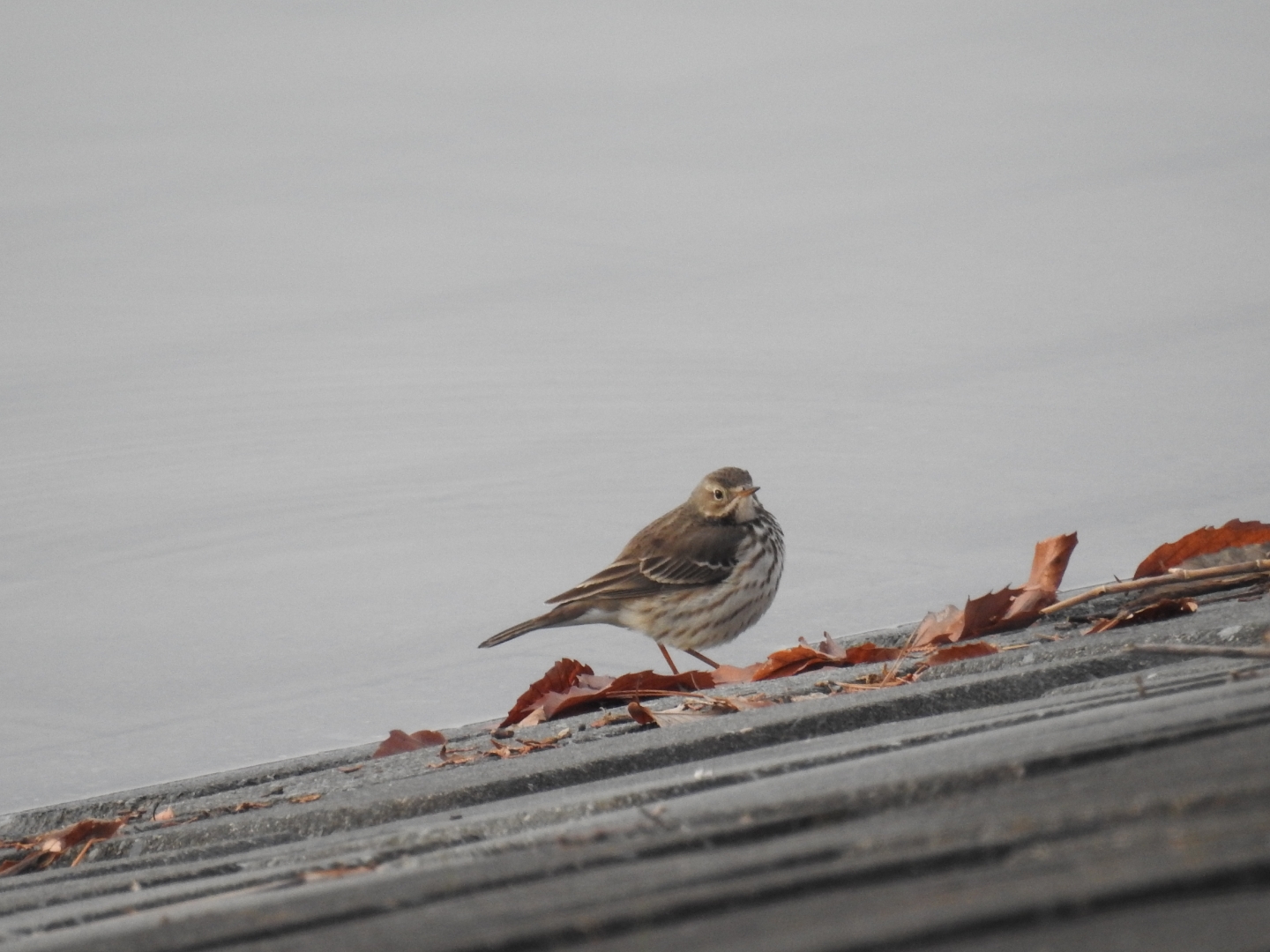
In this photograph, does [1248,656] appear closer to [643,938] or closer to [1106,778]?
[1106,778]

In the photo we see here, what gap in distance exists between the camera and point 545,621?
7.11 metres

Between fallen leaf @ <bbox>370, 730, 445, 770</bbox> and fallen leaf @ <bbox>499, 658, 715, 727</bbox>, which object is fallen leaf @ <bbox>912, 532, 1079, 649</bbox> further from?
fallen leaf @ <bbox>370, 730, 445, 770</bbox>

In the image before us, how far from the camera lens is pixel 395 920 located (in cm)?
150

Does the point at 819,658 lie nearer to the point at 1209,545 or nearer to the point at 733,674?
the point at 733,674

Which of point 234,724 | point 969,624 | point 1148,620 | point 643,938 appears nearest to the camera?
point 643,938

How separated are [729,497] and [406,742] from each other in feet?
12.4

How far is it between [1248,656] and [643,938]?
4.78 ft

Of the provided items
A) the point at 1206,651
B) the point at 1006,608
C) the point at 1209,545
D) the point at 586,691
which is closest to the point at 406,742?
the point at 586,691

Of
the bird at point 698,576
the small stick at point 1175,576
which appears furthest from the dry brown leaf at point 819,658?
the bird at point 698,576

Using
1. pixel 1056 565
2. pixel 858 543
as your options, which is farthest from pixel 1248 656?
pixel 858 543

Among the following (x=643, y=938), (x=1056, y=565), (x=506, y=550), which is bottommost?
(x=643, y=938)

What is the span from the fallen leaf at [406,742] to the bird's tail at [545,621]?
7.34 feet

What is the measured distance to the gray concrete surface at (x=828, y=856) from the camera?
1.24 m

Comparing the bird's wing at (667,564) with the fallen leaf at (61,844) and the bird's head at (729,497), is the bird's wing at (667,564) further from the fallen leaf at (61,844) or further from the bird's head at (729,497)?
the fallen leaf at (61,844)
